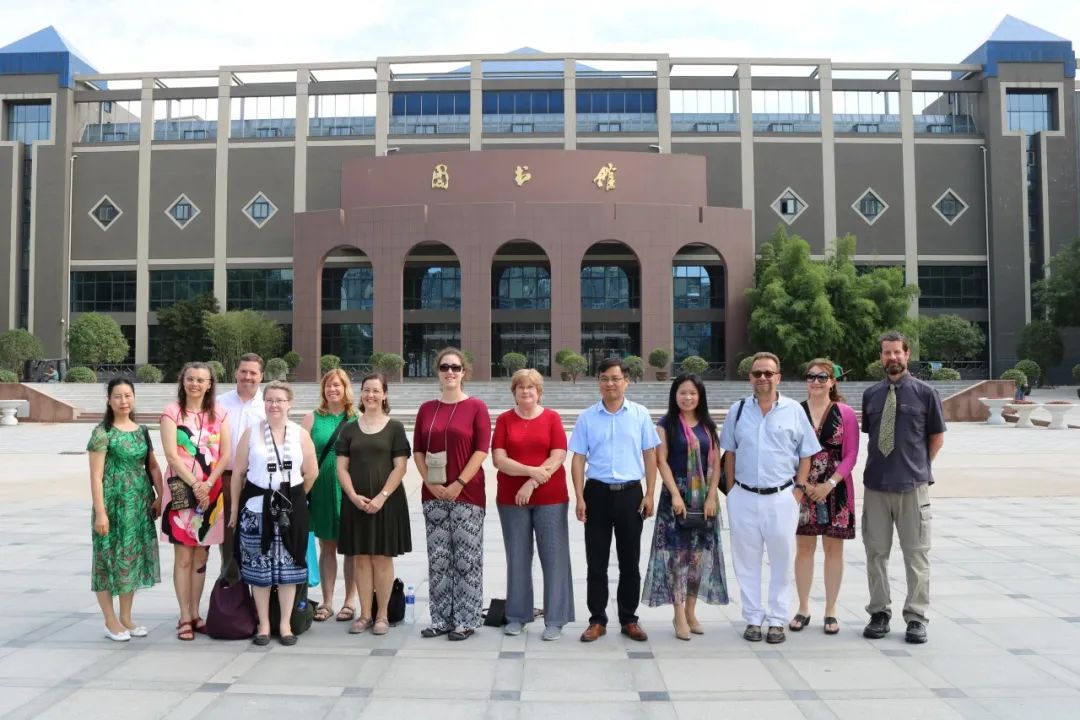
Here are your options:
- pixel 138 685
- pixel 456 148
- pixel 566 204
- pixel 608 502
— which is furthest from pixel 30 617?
pixel 456 148

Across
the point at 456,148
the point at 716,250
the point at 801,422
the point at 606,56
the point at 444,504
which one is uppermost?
the point at 606,56

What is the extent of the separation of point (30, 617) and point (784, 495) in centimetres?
451

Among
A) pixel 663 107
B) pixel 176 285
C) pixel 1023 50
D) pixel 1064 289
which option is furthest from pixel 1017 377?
pixel 176 285

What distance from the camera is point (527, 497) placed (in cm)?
463

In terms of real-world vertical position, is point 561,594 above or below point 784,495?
below

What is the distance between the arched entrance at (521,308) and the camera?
118 feet

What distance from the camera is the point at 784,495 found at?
4.72 meters

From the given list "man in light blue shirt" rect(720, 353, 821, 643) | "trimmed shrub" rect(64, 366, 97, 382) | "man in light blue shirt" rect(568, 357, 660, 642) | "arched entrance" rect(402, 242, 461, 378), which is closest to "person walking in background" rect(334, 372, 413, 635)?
"man in light blue shirt" rect(568, 357, 660, 642)

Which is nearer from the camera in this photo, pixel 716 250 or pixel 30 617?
pixel 30 617

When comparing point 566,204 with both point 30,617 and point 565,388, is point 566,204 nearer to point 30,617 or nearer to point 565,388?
point 565,388

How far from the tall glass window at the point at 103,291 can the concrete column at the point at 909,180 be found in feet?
114

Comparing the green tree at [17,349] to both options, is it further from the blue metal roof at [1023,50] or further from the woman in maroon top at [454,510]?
the blue metal roof at [1023,50]

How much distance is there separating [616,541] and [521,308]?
31439mm

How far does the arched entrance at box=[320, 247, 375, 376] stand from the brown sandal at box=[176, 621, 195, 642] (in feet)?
105
